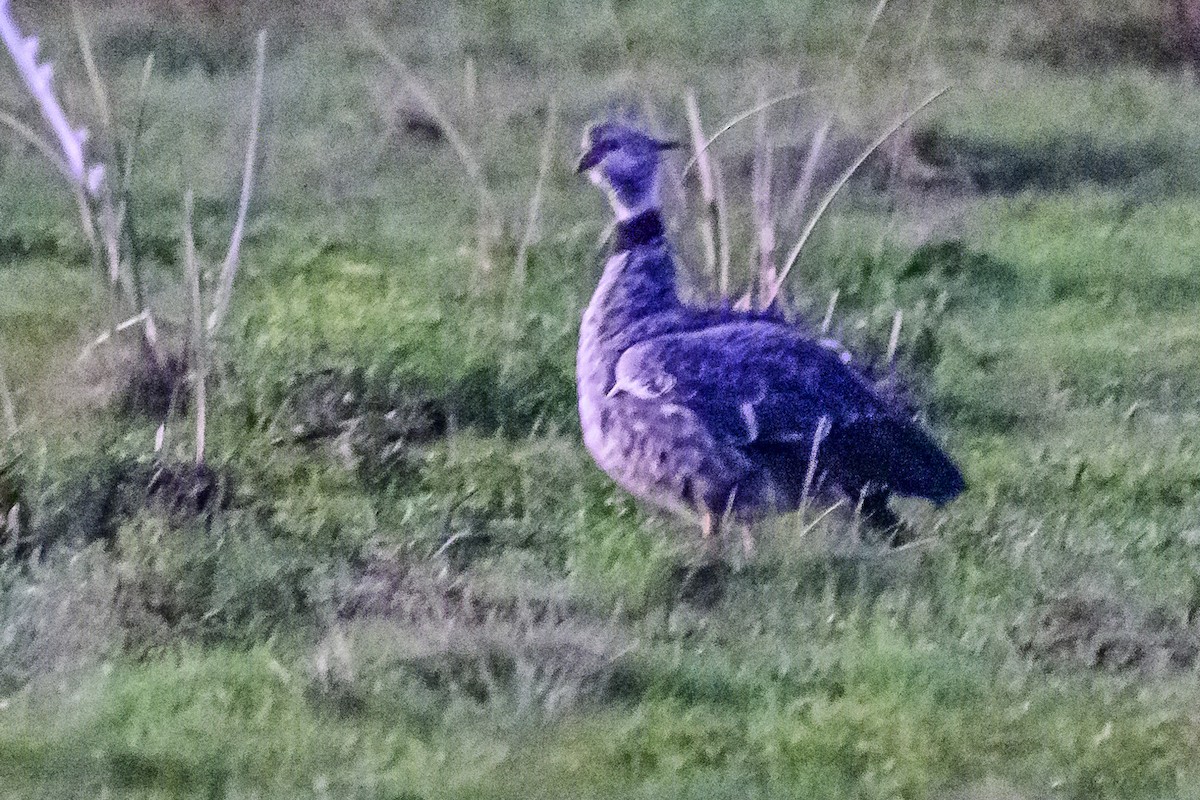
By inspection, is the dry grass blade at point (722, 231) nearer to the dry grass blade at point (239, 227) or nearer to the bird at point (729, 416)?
the bird at point (729, 416)

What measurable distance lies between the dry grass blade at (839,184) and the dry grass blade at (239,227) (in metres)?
0.64

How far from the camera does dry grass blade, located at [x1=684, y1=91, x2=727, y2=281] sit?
1.61m

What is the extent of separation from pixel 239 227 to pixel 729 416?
635 millimetres

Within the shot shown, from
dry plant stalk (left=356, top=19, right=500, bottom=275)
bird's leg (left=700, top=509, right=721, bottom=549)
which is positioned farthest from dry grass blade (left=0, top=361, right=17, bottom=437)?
bird's leg (left=700, top=509, right=721, bottom=549)

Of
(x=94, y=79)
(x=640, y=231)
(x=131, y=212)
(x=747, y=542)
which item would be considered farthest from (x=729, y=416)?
(x=94, y=79)

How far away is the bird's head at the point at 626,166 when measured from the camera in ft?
5.30

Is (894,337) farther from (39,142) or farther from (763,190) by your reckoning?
(39,142)

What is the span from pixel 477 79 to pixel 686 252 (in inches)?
13.2

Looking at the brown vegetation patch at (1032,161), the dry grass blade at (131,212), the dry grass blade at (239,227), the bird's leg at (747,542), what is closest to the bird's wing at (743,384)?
the bird's leg at (747,542)

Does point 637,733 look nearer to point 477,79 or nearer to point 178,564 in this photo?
point 178,564

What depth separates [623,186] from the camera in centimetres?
162

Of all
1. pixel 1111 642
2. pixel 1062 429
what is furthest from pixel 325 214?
pixel 1111 642

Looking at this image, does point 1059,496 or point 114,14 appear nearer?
point 1059,496

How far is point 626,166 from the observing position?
1621 millimetres
